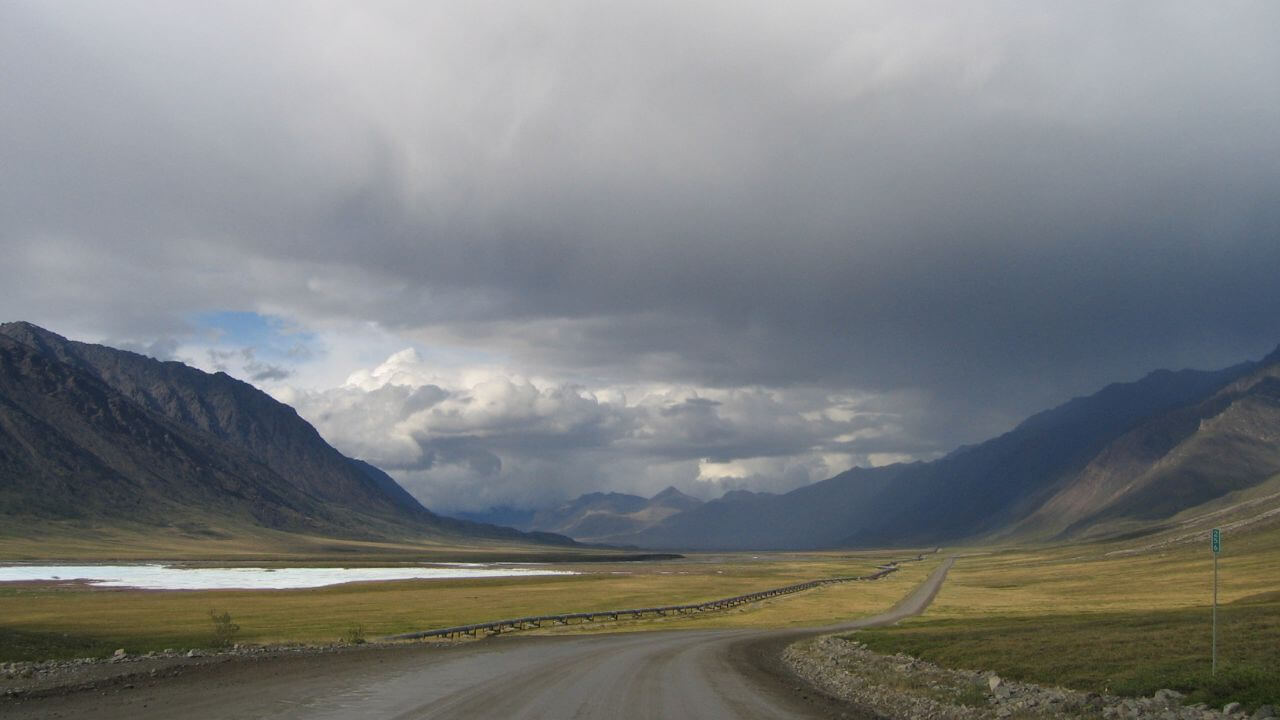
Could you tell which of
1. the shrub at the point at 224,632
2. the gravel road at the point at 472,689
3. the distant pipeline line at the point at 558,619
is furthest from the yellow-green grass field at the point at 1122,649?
the shrub at the point at 224,632

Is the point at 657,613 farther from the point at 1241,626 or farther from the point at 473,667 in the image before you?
the point at 1241,626

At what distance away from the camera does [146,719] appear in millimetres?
25141

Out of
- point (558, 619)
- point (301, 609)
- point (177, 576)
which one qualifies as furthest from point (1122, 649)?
point (177, 576)

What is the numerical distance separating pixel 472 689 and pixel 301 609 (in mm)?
65724

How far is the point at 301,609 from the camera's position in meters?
88.0

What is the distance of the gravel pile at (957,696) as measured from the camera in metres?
22.8

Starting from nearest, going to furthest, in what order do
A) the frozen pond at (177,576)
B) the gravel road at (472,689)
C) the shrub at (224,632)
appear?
the gravel road at (472,689) → the shrub at (224,632) → the frozen pond at (177,576)

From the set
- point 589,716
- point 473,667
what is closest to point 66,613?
point 473,667

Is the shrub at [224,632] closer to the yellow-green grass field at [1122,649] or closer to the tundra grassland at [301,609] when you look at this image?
the tundra grassland at [301,609]

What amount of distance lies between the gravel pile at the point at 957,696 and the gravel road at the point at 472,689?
173cm

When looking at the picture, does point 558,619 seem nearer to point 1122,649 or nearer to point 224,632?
point 224,632

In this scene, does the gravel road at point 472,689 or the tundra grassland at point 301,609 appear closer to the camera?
the gravel road at point 472,689

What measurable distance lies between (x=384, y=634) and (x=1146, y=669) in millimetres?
49686

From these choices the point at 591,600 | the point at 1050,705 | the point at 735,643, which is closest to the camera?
the point at 1050,705
